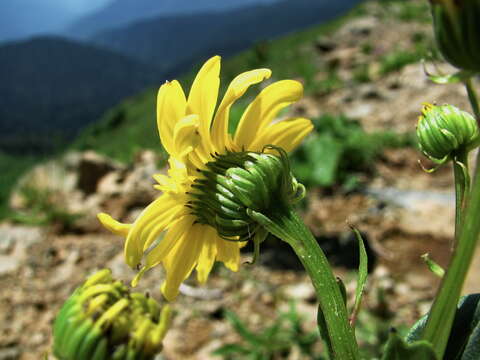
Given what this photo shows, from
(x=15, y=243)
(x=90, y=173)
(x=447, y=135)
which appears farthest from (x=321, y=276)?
(x=90, y=173)

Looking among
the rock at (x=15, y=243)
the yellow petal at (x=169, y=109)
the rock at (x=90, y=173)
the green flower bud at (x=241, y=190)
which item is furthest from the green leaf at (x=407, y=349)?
the rock at (x=90, y=173)

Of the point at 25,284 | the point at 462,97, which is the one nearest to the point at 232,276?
the point at 25,284

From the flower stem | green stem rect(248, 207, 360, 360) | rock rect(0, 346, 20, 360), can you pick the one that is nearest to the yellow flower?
green stem rect(248, 207, 360, 360)

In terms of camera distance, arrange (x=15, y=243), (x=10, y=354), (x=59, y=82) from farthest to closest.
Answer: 1. (x=59, y=82)
2. (x=15, y=243)
3. (x=10, y=354)

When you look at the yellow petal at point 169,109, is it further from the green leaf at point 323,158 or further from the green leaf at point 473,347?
the green leaf at point 323,158

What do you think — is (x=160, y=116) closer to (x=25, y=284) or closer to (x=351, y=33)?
(x=25, y=284)

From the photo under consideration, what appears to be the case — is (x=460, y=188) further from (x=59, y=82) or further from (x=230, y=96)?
(x=59, y=82)
